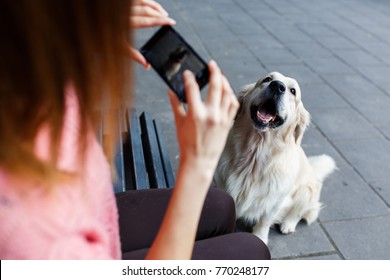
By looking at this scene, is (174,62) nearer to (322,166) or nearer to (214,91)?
(214,91)

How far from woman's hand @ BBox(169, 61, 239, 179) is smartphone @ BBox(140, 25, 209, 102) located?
4.2 inches

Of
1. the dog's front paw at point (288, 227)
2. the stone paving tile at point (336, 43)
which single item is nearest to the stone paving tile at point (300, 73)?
the stone paving tile at point (336, 43)

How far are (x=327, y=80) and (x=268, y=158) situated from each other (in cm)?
271

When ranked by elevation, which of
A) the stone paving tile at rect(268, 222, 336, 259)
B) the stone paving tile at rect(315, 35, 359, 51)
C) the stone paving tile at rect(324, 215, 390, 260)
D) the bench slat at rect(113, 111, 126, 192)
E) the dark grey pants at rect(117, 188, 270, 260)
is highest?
the dark grey pants at rect(117, 188, 270, 260)

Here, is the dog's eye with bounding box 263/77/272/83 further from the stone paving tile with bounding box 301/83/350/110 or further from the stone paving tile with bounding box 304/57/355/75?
the stone paving tile with bounding box 304/57/355/75

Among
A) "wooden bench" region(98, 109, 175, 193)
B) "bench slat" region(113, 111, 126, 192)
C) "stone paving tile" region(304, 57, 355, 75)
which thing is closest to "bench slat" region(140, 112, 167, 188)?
"wooden bench" region(98, 109, 175, 193)

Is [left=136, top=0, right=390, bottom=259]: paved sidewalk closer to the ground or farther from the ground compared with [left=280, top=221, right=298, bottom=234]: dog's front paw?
farther from the ground

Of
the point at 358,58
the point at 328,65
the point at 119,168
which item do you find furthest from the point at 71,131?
the point at 358,58

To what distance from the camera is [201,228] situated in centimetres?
174

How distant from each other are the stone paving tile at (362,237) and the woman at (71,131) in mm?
1964

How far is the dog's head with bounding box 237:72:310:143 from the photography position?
8.06ft

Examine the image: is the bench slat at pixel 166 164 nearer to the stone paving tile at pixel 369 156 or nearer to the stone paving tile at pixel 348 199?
the stone paving tile at pixel 348 199

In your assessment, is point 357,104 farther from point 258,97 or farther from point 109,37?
point 109,37

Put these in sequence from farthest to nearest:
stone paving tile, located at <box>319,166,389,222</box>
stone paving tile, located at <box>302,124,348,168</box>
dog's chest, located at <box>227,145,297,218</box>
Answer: stone paving tile, located at <box>302,124,348,168</box>, stone paving tile, located at <box>319,166,389,222</box>, dog's chest, located at <box>227,145,297,218</box>
